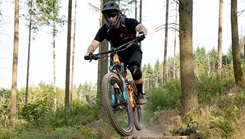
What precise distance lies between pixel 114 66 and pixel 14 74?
1358 centimetres

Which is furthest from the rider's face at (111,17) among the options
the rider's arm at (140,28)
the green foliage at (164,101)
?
the green foliage at (164,101)

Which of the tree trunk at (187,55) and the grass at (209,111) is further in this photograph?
the tree trunk at (187,55)

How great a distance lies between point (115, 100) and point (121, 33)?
4.11ft

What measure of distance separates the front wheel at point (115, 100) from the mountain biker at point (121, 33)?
0.56 meters

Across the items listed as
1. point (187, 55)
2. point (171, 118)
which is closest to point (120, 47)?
point (187, 55)

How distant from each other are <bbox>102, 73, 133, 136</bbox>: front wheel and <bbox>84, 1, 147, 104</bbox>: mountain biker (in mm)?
563

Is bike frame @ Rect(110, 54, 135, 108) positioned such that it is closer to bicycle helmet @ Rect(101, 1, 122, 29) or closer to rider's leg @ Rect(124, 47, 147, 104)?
rider's leg @ Rect(124, 47, 147, 104)

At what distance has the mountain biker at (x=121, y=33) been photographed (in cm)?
446

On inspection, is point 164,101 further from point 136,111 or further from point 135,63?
point 135,63

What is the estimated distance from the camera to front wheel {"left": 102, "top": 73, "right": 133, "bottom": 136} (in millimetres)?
4090

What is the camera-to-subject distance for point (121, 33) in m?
4.82

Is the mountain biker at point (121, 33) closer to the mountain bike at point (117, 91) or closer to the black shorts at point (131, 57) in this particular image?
the black shorts at point (131, 57)

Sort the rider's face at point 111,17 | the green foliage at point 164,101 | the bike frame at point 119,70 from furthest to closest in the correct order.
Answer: the green foliage at point 164,101
the bike frame at point 119,70
the rider's face at point 111,17

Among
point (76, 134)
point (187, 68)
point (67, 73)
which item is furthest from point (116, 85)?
point (67, 73)
